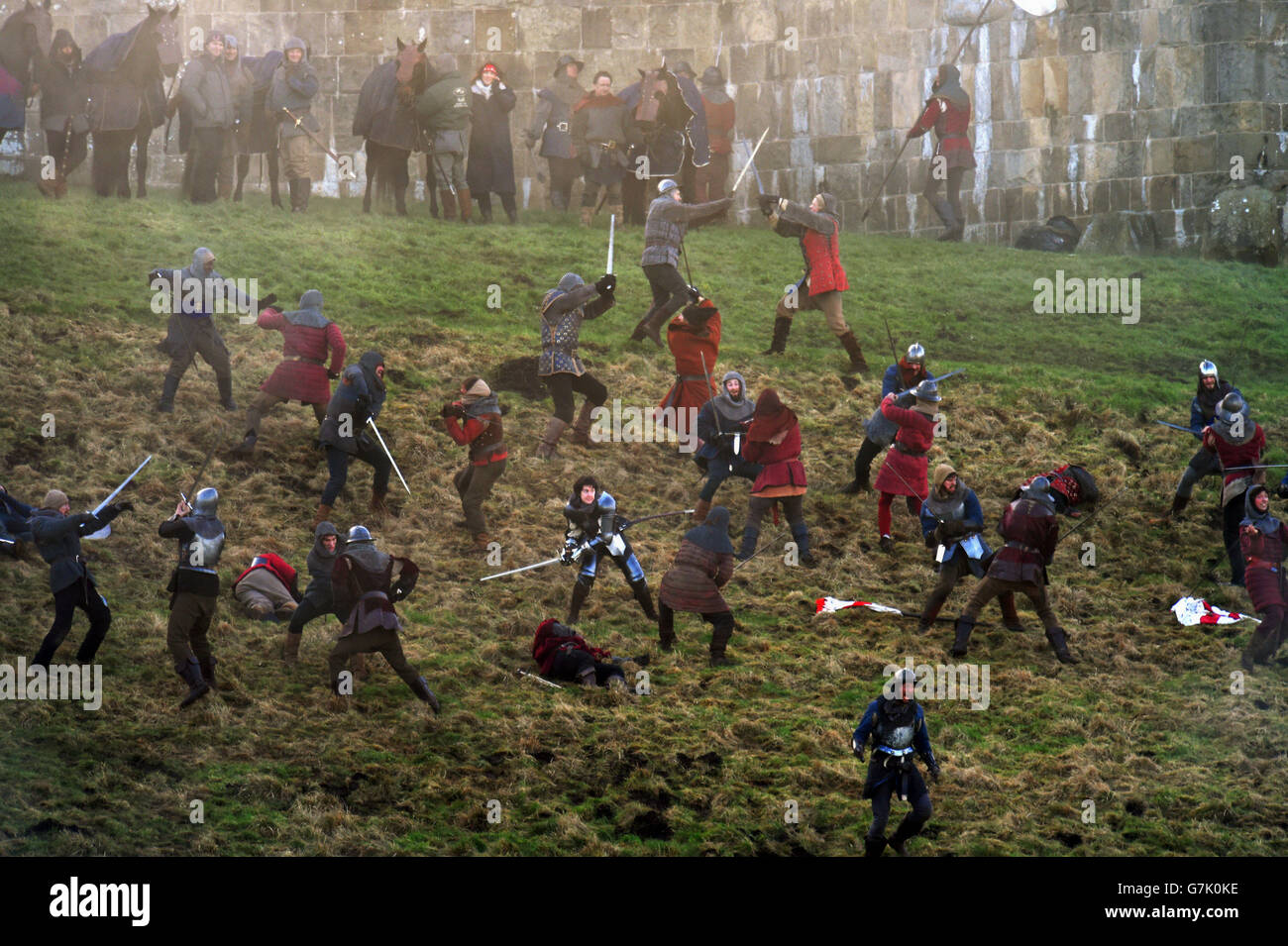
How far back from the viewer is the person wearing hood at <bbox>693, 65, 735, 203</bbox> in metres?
27.5

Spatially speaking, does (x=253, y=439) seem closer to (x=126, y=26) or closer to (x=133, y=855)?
(x=133, y=855)

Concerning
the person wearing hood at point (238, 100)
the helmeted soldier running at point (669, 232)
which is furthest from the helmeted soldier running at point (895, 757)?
the person wearing hood at point (238, 100)

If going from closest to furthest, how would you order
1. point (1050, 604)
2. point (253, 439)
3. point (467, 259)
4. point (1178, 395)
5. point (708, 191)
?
point (1050, 604)
point (253, 439)
point (1178, 395)
point (467, 259)
point (708, 191)

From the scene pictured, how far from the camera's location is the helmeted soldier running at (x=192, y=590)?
13.9 m

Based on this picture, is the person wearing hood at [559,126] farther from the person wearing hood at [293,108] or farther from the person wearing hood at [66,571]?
the person wearing hood at [66,571]

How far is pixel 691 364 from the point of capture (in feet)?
61.8

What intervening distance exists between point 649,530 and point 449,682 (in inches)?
164

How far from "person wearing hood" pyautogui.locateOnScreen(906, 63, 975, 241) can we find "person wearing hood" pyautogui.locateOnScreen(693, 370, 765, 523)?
34.2ft

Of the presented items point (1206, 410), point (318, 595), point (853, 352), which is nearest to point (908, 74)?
point (853, 352)

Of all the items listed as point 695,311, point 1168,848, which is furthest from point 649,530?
point 1168,848

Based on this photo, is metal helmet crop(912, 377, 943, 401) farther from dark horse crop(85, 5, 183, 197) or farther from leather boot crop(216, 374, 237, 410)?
dark horse crop(85, 5, 183, 197)

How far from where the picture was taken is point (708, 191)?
92.0 ft

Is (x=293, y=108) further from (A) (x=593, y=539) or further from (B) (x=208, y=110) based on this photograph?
(A) (x=593, y=539)

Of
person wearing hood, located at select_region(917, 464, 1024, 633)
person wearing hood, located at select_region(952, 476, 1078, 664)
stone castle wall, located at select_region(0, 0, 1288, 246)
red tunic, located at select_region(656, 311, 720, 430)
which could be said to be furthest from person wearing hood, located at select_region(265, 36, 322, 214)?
person wearing hood, located at select_region(952, 476, 1078, 664)
